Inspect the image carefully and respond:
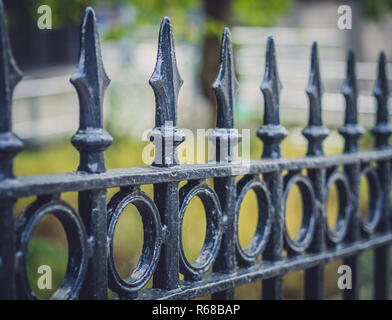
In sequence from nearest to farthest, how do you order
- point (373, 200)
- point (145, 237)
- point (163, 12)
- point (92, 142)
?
point (92, 142), point (145, 237), point (373, 200), point (163, 12)

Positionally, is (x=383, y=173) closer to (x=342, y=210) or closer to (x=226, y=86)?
(x=342, y=210)

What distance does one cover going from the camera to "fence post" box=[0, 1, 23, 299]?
998mm

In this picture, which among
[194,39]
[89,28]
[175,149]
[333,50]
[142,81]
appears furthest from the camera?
[333,50]

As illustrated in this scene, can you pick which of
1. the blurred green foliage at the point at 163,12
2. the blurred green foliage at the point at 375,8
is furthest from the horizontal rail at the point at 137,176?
the blurred green foliage at the point at 375,8

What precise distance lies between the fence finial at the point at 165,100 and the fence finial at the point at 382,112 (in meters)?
1.05

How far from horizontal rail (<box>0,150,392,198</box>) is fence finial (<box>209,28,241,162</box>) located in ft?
0.14

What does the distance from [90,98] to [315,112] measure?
81 cm

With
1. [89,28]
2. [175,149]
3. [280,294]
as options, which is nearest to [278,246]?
[280,294]

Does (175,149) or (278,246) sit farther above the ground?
(175,149)

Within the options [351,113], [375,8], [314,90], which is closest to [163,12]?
[375,8]

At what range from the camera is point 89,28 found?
112 cm

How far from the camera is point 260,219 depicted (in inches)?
59.7
